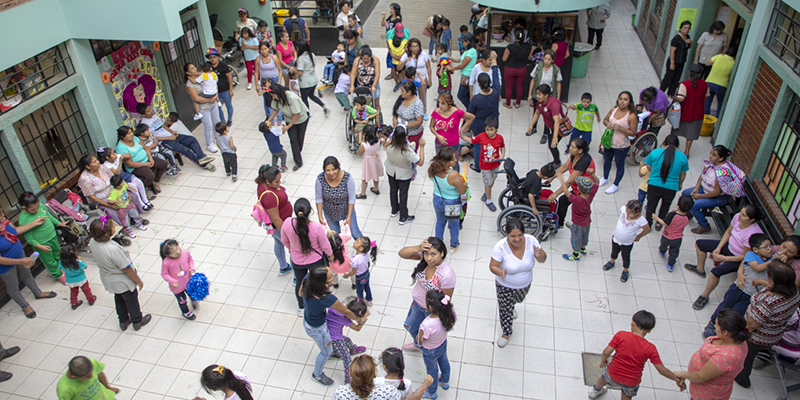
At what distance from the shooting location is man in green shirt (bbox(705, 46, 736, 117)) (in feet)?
30.3

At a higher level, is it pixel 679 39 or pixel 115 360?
pixel 679 39

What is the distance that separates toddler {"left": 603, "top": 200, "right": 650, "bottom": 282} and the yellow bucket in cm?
447

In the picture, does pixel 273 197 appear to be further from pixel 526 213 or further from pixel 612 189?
pixel 612 189

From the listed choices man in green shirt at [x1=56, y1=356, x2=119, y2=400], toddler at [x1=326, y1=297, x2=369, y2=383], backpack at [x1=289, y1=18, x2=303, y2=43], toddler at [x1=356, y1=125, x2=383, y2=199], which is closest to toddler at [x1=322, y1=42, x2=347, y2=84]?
backpack at [x1=289, y1=18, x2=303, y2=43]

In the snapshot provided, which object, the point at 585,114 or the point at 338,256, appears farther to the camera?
the point at 585,114

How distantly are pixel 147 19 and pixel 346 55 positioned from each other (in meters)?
4.18

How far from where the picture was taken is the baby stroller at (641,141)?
8469 millimetres

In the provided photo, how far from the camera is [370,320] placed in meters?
6.21

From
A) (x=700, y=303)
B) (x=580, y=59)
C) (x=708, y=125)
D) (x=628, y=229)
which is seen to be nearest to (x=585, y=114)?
(x=628, y=229)

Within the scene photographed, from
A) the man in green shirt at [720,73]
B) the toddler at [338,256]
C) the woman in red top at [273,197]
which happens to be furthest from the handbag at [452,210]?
the man in green shirt at [720,73]

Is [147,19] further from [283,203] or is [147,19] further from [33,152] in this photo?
[283,203]

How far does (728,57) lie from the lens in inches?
363

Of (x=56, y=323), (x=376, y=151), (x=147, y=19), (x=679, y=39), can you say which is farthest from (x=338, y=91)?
(x=679, y=39)

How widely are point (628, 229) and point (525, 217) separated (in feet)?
4.25
